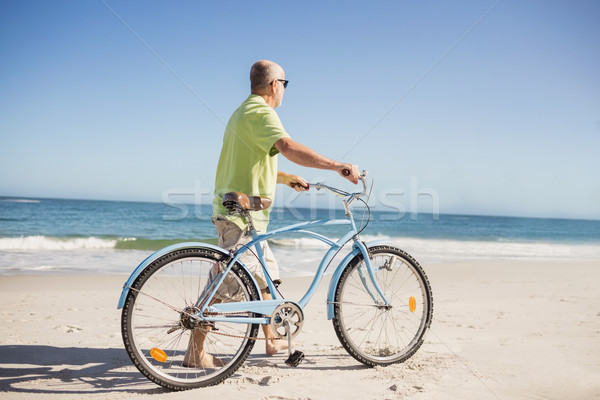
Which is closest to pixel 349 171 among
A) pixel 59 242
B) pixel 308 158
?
pixel 308 158

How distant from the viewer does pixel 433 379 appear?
8.96 ft

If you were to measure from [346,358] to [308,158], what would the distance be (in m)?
1.58

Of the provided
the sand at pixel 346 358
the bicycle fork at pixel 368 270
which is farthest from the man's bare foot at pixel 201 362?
the bicycle fork at pixel 368 270

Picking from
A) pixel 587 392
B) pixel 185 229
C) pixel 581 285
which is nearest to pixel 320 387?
pixel 587 392

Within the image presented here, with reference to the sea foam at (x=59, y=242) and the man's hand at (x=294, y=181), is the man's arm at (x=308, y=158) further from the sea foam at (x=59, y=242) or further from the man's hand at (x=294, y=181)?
the sea foam at (x=59, y=242)

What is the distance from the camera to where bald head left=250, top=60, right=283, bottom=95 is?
2.95 metres

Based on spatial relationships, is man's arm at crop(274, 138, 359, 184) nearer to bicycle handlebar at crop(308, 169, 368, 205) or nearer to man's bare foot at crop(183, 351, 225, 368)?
bicycle handlebar at crop(308, 169, 368, 205)

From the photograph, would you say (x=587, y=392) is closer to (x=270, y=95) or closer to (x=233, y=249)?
(x=233, y=249)

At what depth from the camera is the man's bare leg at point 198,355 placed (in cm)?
273

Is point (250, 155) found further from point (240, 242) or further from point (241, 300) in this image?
point (241, 300)

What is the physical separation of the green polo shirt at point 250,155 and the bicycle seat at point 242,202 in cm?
14

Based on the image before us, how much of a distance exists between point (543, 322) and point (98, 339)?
4.22 m

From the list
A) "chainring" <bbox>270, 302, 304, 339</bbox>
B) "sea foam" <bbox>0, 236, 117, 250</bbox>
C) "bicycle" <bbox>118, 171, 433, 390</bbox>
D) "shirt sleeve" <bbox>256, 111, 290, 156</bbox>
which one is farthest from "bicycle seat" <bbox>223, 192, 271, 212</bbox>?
"sea foam" <bbox>0, 236, 117, 250</bbox>

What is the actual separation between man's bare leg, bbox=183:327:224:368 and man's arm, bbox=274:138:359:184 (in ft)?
4.04
